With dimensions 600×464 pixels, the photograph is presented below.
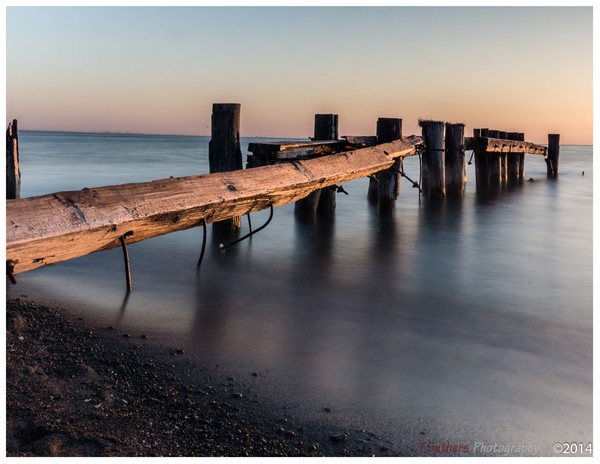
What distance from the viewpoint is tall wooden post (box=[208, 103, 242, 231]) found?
6535 mm

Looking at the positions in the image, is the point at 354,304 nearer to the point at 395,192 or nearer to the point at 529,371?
the point at 529,371

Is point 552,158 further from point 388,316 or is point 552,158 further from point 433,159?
point 388,316

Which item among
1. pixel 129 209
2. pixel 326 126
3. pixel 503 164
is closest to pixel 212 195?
pixel 129 209

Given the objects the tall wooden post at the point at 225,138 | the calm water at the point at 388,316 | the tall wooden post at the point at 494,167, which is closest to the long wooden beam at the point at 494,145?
the tall wooden post at the point at 494,167

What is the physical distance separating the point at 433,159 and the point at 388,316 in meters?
6.95

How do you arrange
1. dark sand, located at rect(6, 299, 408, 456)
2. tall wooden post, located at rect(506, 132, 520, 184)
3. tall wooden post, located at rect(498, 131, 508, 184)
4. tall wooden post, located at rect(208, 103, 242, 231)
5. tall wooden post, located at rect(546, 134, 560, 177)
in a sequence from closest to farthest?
1. dark sand, located at rect(6, 299, 408, 456)
2. tall wooden post, located at rect(208, 103, 242, 231)
3. tall wooden post, located at rect(498, 131, 508, 184)
4. tall wooden post, located at rect(506, 132, 520, 184)
5. tall wooden post, located at rect(546, 134, 560, 177)

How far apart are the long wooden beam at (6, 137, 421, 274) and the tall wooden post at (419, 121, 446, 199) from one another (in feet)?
19.4

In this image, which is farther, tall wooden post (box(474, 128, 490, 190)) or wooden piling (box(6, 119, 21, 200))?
tall wooden post (box(474, 128, 490, 190))

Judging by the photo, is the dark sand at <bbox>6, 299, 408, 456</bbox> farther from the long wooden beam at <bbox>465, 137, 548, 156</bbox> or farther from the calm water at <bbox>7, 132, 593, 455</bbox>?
the long wooden beam at <bbox>465, 137, 548, 156</bbox>

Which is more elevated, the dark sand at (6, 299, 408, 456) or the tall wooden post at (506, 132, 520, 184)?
the tall wooden post at (506, 132, 520, 184)

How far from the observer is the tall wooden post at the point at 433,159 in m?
10.8

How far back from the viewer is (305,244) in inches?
294

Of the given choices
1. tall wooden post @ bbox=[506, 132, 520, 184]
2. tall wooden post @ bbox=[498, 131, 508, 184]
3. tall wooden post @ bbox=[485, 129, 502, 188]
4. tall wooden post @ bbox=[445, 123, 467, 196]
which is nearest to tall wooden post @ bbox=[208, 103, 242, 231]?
tall wooden post @ bbox=[445, 123, 467, 196]

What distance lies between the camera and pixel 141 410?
2.76m
